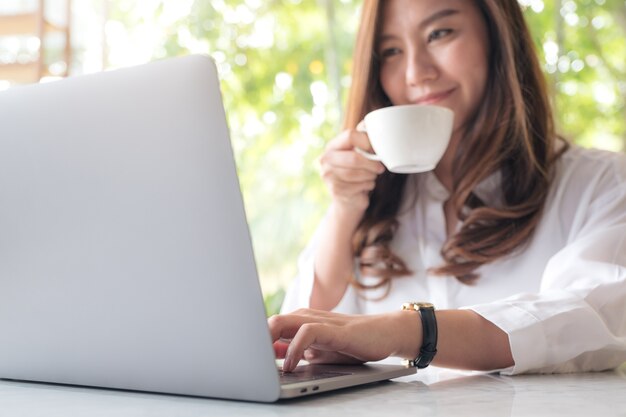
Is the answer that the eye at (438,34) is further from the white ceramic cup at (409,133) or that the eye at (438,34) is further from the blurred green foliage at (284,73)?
the blurred green foliage at (284,73)

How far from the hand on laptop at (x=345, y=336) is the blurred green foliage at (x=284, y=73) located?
2.68m

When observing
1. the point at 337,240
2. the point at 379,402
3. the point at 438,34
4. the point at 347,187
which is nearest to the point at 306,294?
the point at 337,240

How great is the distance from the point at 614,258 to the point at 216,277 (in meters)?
0.79

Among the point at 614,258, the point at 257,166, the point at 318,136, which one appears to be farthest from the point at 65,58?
the point at 614,258

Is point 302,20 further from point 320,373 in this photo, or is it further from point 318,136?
point 320,373

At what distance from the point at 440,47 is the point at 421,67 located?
0.06 metres

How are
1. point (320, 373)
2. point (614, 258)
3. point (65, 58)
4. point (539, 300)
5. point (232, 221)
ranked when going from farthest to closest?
point (65, 58)
point (614, 258)
point (539, 300)
point (320, 373)
point (232, 221)

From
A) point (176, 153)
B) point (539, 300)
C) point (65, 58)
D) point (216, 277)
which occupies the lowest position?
point (539, 300)

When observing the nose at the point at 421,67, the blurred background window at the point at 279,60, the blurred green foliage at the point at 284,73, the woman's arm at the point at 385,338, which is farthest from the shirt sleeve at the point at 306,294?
the blurred green foliage at the point at 284,73

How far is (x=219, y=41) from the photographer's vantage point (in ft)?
12.0

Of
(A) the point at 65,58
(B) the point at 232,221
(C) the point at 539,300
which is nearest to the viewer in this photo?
(B) the point at 232,221

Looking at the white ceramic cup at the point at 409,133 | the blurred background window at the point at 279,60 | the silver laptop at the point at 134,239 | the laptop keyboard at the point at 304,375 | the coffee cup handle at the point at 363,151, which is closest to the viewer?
the silver laptop at the point at 134,239

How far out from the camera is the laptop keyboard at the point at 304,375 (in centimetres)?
67

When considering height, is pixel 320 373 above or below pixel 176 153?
below
